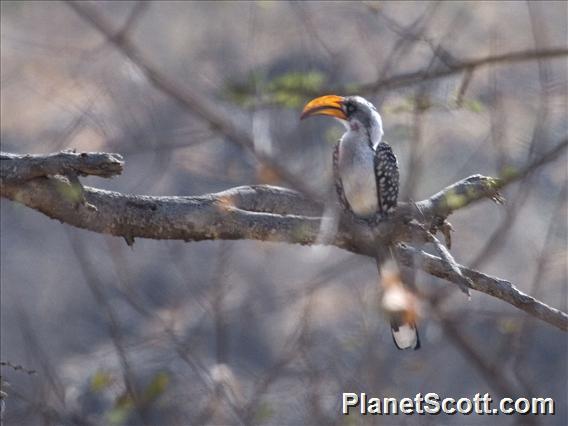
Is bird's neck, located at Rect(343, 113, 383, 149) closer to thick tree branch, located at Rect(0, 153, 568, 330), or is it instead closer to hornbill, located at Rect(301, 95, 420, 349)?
hornbill, located at Rect(301, 95, 420, 349)

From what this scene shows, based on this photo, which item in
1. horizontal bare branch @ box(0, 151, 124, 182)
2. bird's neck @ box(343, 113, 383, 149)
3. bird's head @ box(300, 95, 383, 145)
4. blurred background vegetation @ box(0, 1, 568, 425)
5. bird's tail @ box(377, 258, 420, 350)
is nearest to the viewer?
horizontal bare branch @ box(0, 151, 124, 182)

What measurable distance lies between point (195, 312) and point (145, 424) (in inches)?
76.1

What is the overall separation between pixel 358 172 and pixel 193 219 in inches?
41.8

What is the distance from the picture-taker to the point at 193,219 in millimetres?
2834

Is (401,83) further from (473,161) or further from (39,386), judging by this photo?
(473,161)

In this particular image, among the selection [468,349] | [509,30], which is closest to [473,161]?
[509,30]

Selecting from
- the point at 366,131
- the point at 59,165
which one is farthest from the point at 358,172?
the point at 59,165

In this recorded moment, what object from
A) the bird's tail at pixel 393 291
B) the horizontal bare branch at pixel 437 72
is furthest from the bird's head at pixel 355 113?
the horizontal bare branch at pixel 437 72

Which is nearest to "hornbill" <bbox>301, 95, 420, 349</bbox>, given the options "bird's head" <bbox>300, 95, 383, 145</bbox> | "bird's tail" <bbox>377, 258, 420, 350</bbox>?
"bird's head" <bbox>300, 95, 383, 145</bbox>

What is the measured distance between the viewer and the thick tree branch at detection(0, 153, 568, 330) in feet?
8.84

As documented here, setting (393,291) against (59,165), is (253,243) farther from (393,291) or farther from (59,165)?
(59,165)

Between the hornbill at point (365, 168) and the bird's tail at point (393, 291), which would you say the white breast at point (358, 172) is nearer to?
the hornbill at point (365, 168)

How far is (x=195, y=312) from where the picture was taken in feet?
17.3

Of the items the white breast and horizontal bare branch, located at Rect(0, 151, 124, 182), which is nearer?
→ horizontal bare branch, located at Rect(0, 151, 124, 182)
